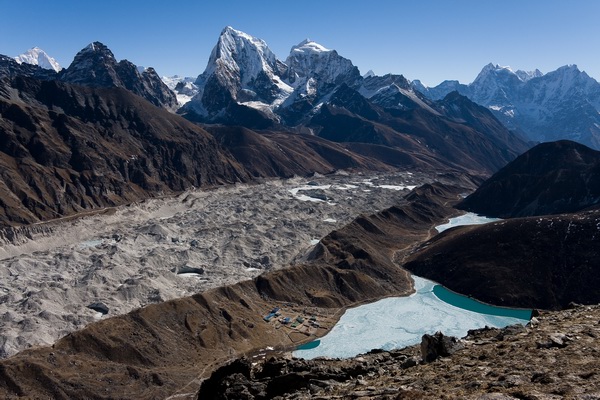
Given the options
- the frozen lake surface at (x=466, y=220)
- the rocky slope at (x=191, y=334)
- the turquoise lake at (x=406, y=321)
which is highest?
the frozen lake surface at (x=466, y=220)

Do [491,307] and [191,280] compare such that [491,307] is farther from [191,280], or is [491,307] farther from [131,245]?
[131,245]

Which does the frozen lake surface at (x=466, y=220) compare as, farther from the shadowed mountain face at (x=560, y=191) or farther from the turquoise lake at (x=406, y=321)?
the turquoise lake at (x=406, y=321)

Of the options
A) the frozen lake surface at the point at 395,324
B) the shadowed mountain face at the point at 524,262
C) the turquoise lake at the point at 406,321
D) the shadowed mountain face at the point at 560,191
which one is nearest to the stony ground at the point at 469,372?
the turquoise lake at the point at 406,321

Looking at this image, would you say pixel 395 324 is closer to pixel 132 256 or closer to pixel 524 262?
pixel 524 262

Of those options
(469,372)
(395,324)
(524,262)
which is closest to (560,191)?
A: (524,262)

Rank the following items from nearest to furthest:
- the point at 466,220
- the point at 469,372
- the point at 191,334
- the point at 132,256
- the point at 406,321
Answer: the point at 469,372 → the point at 191,334 → the point at 406,321 → the point at 132,256 → the point at 466,220

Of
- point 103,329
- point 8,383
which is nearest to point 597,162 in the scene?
point 103,329
